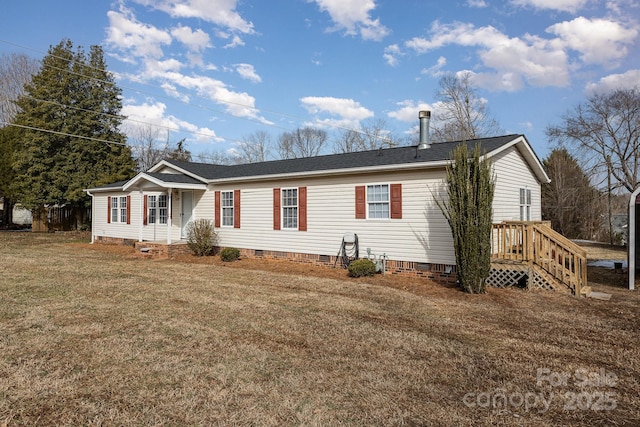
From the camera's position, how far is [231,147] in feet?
130

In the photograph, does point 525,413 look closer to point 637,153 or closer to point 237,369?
point 237,369

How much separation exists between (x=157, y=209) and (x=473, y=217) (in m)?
13.0

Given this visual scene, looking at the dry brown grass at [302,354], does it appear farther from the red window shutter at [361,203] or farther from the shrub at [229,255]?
the shrub at [229,255]

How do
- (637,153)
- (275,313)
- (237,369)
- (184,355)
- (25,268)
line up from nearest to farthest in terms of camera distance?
(237,369)
(184,355)
(275,313)
(25,268)
(637,153)

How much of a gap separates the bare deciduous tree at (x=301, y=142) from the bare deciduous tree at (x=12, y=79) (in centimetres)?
2218

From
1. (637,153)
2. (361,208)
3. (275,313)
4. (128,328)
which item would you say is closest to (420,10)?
(361,208)

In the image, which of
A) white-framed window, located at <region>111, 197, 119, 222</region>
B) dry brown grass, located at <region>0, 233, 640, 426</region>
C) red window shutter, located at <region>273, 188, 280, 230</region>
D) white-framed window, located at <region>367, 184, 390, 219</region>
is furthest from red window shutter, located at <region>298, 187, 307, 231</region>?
white-framed window, located at <region>111, 197, 119, 222</region>

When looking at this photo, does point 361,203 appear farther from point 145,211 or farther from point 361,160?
point 145,211

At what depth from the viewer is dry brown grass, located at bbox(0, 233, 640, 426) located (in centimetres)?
306

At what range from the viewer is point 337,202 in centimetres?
1117

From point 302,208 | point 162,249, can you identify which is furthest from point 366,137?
point 162,249

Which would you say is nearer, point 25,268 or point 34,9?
point 25,268

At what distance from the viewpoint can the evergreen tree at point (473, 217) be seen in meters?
7.75

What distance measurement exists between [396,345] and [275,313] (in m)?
2.17
